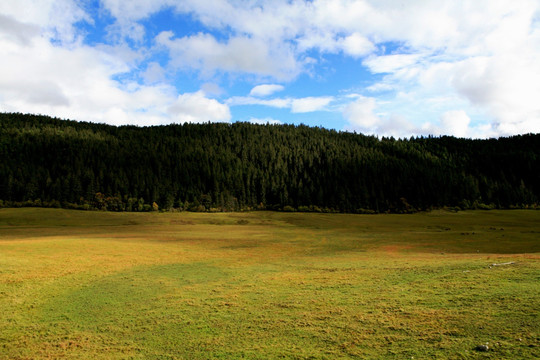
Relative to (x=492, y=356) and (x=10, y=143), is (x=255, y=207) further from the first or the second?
(x=492, y=356)

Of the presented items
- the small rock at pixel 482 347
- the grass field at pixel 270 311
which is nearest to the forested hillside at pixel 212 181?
the grass field at pixel 270 311

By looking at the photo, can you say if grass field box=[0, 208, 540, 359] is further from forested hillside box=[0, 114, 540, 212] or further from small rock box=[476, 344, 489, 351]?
forested hillside box=[0, 114, 540, 212]

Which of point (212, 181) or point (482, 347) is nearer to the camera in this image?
point (482, 347)

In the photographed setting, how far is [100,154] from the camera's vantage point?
170125 millimetres

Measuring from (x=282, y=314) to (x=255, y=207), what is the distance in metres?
141

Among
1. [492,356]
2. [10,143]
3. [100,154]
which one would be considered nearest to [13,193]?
[100,154]

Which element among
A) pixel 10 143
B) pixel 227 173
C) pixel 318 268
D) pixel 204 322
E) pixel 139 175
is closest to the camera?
pixel 204 322

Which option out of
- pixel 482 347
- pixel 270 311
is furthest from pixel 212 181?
pixel 482 347

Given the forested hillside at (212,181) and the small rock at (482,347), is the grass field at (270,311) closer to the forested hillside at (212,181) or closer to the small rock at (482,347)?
the small rock at (482,347)

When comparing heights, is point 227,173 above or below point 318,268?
above

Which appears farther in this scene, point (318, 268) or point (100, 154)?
point (100, 154)

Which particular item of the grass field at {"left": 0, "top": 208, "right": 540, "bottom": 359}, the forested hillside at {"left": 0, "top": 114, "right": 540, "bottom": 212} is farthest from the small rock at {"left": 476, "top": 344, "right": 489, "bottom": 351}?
the forested hillside at {"left": 0, "top": 114, "right": 540, "bottom": 212}

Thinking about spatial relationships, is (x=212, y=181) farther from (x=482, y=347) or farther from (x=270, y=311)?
(x=482, y=347)

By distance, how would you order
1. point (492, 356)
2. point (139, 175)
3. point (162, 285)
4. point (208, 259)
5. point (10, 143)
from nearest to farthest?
point (492, 356), point (162, 285), point (208, 259), point (139, 175), point (10, 143)
